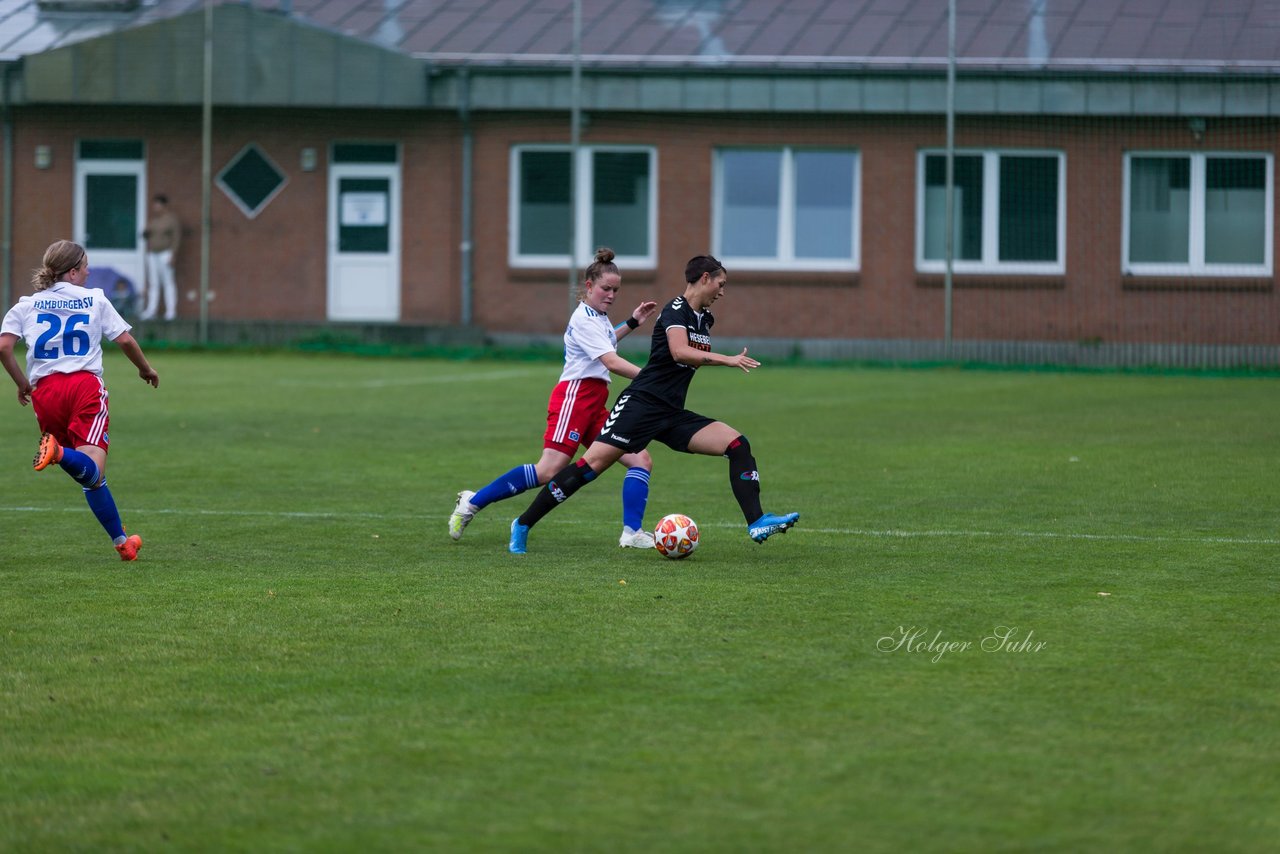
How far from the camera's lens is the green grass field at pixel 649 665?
475 centimetres

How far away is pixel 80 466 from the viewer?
931 centimetres

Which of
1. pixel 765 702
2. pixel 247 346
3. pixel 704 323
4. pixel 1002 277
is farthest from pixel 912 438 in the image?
pixel 247 346

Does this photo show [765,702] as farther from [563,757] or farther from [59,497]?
[59,497]

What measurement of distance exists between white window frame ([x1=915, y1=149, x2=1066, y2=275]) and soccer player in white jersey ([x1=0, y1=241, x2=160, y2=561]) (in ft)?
70.8

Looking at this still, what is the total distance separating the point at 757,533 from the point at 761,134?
21840mm

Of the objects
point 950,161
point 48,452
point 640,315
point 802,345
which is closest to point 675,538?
point 640,315

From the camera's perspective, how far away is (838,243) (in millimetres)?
30828

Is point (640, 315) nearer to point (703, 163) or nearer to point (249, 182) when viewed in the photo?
point (703, 163)

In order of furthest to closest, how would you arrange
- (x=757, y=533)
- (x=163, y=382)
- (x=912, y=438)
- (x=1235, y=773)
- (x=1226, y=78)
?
(x=1226, y=78)
(x=163, y=382)
(x=912, y=438)
(x=757, y=533)
(x=1235, y=773)

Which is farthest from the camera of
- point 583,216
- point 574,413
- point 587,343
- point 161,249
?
point 161,249

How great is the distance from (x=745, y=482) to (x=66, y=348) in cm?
358

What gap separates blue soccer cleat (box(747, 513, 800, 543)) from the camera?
366 inches

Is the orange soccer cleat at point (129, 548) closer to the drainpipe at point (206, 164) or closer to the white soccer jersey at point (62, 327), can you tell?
the white soccer jersey at point (62, 327)

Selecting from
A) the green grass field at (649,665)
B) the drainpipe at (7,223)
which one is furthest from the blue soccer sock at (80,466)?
the drainpipe at (7,223)
